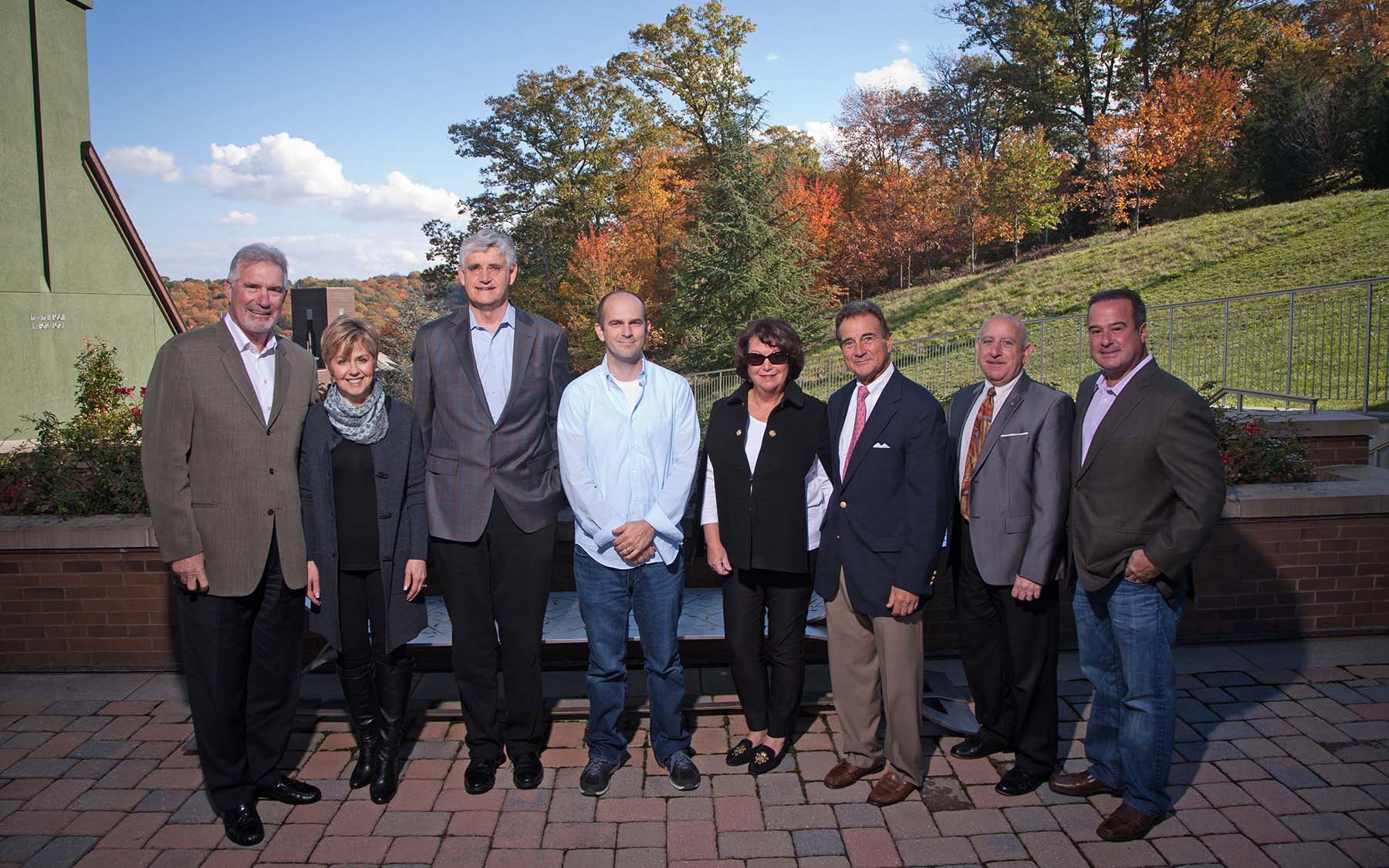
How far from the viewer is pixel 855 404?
369 cm

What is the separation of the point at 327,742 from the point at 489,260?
2406mm

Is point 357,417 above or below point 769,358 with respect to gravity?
below

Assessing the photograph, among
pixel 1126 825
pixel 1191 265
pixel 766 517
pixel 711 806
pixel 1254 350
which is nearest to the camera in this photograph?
pixel 1126 825

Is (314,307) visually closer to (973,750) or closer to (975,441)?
(975,441)

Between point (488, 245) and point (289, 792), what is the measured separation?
2.41m

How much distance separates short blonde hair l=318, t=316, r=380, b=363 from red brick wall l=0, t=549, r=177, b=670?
87.4 inches

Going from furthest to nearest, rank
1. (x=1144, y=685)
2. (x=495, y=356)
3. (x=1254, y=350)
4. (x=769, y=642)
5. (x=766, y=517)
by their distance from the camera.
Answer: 1. (x=1254, y=350)
2. (x=769, y=642)
3. (x=495, y=356)
4. (x=766, y=517)
5. (x=1144, y=685)

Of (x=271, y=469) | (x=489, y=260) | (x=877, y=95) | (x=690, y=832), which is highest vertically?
(x=877, y=95)

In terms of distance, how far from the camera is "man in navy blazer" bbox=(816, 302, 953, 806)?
346 cm

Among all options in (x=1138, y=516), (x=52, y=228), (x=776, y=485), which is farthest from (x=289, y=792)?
(x=52, y=228)

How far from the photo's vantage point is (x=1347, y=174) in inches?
1129

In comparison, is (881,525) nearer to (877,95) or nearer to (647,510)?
(647,510)

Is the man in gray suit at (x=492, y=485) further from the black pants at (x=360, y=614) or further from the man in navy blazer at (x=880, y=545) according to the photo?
the man in navy blazer at (x=880, y=545)

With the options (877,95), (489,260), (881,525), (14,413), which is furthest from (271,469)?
(877,95)
